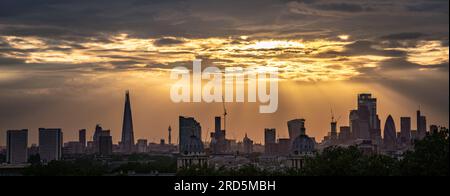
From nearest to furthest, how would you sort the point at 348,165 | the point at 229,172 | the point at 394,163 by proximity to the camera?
the point at 348,165 → the point at 394,163 → the point at 229,172

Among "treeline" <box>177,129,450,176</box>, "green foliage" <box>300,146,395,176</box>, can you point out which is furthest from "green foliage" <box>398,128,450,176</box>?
"green foliage" <box>300,146,395,176</box>

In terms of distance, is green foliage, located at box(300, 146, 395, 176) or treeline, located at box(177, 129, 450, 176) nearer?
treeline, located at box(177, 129, 450, 176)

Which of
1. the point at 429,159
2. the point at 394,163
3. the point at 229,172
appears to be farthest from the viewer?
the point at 229,172

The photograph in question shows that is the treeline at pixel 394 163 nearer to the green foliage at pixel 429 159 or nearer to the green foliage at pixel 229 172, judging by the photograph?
the green foliage at pixel 429 159

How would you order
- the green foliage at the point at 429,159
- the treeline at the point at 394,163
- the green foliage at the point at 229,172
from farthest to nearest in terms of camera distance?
the green foliage at the point at 229,172 < the treeline at the point at 394,163 < the green foliage at the point at 429,159

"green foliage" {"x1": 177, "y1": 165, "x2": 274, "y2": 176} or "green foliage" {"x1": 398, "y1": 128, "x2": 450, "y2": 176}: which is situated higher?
"green foliage" {"x1": 398, "y1": 128, "x2": 450, "y2": 176}

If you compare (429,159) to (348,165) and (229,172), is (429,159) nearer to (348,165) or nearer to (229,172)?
(348,165)

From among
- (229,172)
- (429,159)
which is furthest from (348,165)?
(229,172)

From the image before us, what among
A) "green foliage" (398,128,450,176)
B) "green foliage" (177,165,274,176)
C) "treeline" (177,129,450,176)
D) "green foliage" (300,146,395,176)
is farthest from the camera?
"green foliage" (177,165,274,176)

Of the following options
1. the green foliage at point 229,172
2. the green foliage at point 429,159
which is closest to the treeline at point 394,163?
the green foliage at point 429,159

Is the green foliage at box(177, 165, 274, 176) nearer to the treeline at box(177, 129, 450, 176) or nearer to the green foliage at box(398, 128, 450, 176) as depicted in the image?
the treeline at box(177, 129, 450, 176)
